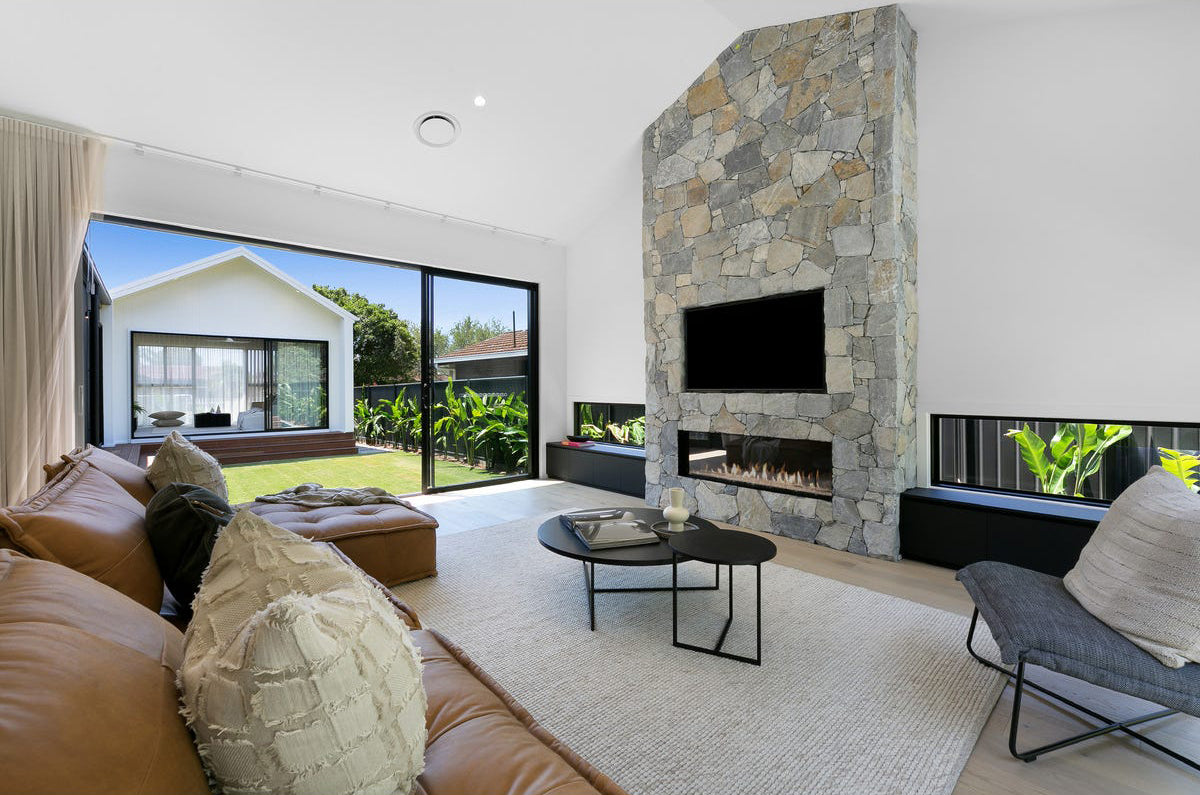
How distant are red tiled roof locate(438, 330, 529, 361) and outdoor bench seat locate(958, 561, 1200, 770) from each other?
4822mm

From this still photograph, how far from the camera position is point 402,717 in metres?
0.78

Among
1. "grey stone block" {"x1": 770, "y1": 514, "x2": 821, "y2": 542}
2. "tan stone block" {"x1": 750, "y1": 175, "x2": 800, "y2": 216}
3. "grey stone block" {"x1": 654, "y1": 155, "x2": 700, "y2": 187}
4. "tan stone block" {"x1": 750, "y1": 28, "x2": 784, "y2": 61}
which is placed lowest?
"grey stone block" {"x1": 770, "y1": 514, "x2": 821, "y2": 542}

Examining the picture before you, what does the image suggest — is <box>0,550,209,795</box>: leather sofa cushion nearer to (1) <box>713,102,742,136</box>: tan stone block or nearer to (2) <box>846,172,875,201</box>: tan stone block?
(2) <box>846,172,875,201</box>: tan stone block

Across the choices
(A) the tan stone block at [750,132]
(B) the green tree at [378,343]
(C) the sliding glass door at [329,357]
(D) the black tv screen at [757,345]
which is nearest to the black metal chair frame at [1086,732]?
(D) the black tv screen at [757,345]

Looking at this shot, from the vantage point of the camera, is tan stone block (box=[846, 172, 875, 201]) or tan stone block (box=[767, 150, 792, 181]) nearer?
tan stone block (box=[846, 172, 875, 201])

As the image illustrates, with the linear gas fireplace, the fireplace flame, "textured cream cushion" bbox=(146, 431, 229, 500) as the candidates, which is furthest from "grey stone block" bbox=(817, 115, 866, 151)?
"textured cream cushion" bbox=(146, 431, 229, 500)

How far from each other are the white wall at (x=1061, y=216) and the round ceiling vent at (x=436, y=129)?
331 centimetres

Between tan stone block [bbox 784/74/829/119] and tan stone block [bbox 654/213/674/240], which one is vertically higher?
tan stone block [bbox 784/74/829/119]

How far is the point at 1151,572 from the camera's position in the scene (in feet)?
5.46

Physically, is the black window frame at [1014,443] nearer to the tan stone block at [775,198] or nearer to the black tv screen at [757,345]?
the black tv screen at [757,345]

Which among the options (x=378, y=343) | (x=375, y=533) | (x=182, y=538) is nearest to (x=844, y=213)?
(x=375, y=533)

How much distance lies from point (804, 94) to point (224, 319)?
274 inches

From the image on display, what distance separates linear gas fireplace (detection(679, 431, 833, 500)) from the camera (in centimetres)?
387

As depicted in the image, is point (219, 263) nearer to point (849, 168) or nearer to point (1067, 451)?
point (849, 168)
